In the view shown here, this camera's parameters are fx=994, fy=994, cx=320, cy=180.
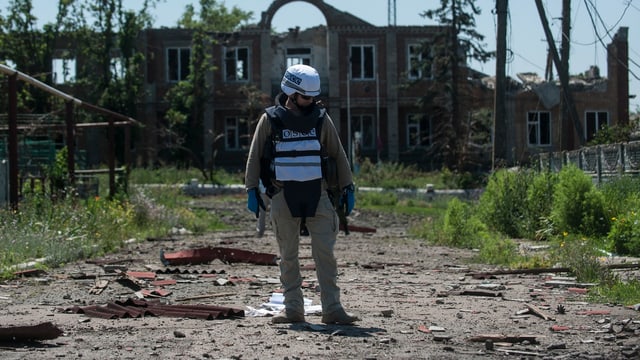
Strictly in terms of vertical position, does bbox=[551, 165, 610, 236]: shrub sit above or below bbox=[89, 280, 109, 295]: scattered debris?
above

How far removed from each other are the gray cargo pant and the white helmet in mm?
880

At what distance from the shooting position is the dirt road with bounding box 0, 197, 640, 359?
23.0ft

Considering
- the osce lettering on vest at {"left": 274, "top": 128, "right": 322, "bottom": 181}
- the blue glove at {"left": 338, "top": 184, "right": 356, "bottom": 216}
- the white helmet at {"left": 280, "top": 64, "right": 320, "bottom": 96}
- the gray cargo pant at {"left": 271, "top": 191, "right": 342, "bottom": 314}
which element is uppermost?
the white helmet at {"left": 280, "top": 64, "right": 320, "bottom": 96}

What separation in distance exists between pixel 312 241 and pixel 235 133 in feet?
149

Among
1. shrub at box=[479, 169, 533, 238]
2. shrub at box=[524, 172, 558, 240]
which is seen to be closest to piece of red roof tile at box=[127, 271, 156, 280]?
shrub at box=[524, 172, 558, 240]

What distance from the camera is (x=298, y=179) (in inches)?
325

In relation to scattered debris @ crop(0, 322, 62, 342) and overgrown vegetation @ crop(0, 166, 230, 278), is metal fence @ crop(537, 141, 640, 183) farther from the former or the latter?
scattered debris @ crop(0, 322, 62, 342)

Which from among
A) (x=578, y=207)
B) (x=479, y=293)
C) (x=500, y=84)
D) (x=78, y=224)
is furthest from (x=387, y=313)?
(x=500, y=84)

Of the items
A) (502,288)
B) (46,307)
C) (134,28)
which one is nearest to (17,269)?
(46,307)

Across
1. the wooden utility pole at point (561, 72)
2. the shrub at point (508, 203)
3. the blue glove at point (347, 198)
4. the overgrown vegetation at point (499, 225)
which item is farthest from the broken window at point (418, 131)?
the blue glove at point (347, 198)

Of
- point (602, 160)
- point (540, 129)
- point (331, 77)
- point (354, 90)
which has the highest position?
point (331, 77)

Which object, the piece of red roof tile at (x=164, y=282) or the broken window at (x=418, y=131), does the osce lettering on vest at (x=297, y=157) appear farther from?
the broken window at (x=418, y=131)

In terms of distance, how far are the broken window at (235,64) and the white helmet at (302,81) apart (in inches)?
1789

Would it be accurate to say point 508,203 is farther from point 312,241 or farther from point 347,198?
Result: point 312,241
